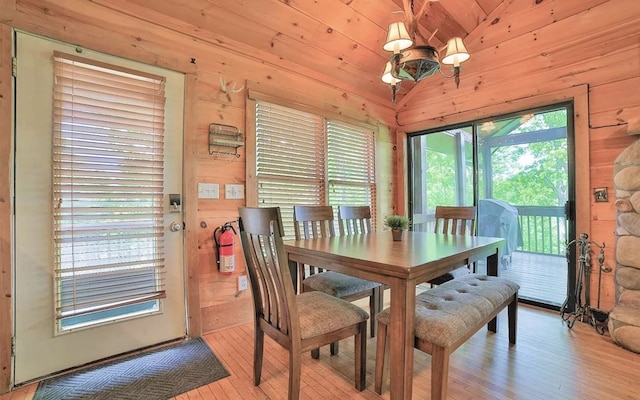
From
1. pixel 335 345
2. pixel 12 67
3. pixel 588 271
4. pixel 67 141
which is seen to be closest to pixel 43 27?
pixel 12 67

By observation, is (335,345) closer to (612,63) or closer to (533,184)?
(533,184)

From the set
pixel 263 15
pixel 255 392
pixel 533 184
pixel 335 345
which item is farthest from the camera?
pixel 533 184

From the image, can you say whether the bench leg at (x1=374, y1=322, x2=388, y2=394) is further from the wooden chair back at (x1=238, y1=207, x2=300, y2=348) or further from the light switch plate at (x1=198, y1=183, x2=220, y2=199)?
the light switch plate at (x1=198, y1=183, x2=220, y2=199)

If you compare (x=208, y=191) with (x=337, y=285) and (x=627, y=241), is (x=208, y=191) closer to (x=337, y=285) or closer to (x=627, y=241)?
(x=337, y=285)

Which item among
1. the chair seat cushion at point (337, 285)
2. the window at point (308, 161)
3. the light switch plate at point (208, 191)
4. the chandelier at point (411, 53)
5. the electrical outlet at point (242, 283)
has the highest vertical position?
the chandelier at point (411, 53)

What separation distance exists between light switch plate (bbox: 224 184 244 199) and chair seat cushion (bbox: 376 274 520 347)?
1.59 m

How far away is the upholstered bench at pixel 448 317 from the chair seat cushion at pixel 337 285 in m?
0.47

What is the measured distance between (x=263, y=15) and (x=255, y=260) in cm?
211

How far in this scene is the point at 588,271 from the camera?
2.60 meters

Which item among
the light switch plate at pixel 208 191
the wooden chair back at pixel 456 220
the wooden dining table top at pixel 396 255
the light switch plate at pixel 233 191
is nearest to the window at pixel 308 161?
the light switch plate at pixel 233 191

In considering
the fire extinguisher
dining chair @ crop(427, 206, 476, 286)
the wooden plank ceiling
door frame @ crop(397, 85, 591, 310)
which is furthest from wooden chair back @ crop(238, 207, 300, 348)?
door frame @ crop(397, 85, 591, 310)

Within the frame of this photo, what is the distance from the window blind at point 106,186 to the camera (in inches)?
72.2

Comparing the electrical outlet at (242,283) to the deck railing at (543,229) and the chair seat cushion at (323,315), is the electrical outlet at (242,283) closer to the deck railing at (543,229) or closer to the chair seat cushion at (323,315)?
the chair seat cushion at (323,315)

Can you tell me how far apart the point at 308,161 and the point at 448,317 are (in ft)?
6.95
